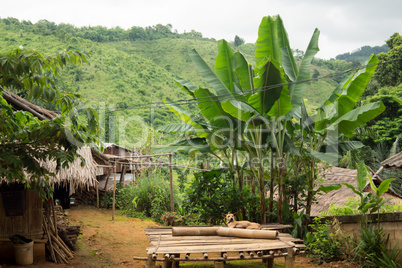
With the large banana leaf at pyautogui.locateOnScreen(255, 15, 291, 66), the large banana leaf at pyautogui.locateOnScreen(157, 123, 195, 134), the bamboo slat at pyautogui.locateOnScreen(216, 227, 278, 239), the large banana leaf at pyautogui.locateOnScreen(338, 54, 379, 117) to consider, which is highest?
the large banana leaf at pyautogui.locateOnScreen(255, 15, 291, 66)

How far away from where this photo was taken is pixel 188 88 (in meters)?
7.82

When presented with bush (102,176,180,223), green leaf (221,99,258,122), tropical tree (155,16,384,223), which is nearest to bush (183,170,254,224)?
tropical tree (155,16,384,223)

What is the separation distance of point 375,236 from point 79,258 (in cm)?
542

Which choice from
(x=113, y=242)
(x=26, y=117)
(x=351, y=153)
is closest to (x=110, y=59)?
(x=351, y=153)

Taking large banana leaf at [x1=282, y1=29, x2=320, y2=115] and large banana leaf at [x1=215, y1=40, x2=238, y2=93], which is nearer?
large banana leaf at [x1=282, y1=29, x2=320, y2=115]

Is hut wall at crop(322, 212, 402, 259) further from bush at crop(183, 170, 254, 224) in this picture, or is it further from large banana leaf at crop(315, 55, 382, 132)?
bush at crop(183, 170, 254, 224)

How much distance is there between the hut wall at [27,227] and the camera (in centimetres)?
688

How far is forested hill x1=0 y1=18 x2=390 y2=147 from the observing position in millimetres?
25797

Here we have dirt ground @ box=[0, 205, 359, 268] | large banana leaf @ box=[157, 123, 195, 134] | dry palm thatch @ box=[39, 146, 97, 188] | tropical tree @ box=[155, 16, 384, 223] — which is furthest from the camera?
dry palm thatch @ box=[39, 146, 97, 188]

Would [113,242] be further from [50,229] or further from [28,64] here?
[28,64]

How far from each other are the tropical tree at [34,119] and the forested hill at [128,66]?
43.9 feet

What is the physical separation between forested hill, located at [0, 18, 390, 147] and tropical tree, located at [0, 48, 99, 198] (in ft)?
43.9

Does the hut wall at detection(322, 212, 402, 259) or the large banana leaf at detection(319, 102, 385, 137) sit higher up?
the large banana leaf at detection(319, 102, 385, 137)

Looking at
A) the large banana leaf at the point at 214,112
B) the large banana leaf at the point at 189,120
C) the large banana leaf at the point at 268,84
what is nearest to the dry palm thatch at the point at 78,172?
the large banana leaf at the point at 189,120
